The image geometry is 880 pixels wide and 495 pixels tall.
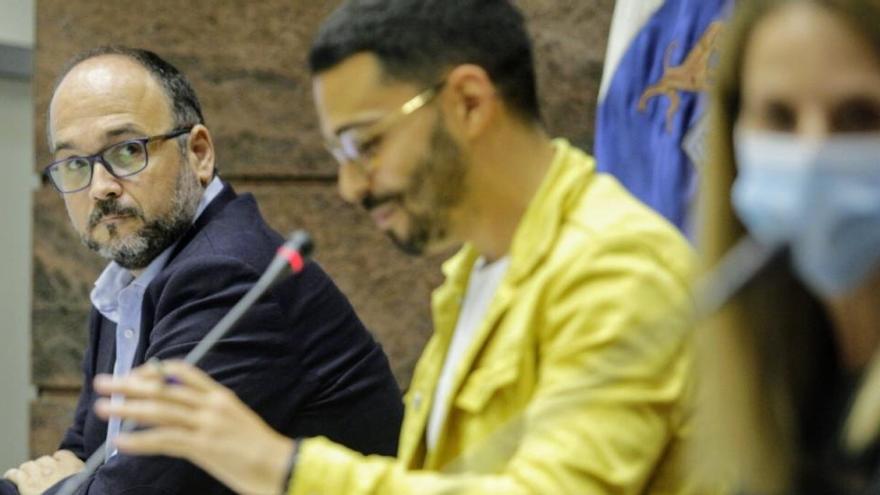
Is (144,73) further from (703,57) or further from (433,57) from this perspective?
(433,57)

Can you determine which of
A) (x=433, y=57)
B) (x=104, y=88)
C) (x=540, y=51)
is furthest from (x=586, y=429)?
(x=540, y=51)

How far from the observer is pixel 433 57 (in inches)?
73.4

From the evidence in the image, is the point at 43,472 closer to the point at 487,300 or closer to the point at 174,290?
the point at 174,290

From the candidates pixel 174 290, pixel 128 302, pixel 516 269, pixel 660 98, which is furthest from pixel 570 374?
pixel 128 302

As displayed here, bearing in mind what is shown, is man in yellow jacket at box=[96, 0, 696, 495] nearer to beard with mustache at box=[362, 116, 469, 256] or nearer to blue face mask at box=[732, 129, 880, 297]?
beard with mustache at box=[362, 116, 469, 256]

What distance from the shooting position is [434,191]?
72.5 inches

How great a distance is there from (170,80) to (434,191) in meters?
1.31

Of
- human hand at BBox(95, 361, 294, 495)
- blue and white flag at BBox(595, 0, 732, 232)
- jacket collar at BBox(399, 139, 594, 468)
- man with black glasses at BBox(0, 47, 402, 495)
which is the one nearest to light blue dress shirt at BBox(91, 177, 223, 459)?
man with black glasses at BBox(0, 47, 402, 495)

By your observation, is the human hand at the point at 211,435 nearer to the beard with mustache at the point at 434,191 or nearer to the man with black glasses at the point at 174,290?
the beard with mustache at the point at 434,191

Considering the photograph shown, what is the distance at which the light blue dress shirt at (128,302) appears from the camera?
9.34 ft

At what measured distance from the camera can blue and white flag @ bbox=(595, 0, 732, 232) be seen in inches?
111

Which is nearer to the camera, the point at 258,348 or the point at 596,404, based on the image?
the point at 596,404

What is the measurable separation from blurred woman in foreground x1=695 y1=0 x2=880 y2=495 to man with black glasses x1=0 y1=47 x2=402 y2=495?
3.87 feet

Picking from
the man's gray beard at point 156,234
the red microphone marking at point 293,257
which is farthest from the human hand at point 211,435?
the man's gray beard at point 156,234
